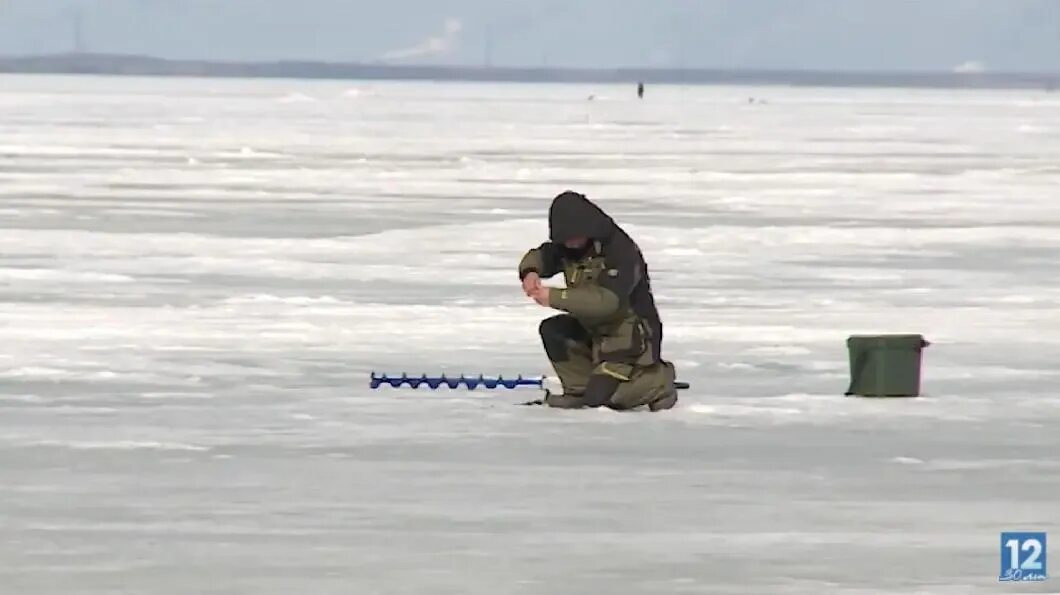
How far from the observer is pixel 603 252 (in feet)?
27.7

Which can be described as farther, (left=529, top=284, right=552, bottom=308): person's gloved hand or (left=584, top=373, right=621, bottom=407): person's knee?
(left=584, top=373, right=621, bottom=407): person's knee

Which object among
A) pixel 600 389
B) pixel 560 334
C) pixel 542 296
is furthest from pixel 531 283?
pixel 600 389

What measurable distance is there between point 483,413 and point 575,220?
87cm

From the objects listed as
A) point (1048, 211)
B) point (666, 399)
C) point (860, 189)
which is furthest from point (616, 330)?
point (860, 189)

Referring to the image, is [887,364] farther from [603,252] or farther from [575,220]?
[575,220]

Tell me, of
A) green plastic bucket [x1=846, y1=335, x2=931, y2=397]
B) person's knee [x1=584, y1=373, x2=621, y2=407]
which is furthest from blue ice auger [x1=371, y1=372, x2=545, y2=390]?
green plastic bucket [x1=846, y1=335, x2=931, y2=397]

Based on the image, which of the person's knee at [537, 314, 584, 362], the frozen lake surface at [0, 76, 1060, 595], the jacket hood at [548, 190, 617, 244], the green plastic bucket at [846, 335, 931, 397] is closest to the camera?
the frozen lake surface at [0, 76, 1060, 595]

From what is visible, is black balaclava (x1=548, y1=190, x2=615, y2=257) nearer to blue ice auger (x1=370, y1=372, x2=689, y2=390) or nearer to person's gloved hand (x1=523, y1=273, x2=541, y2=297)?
person's gloved hand (x1=523, y1=273, x2=541, y2=297)

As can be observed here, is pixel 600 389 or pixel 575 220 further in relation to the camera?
pixel 600 389

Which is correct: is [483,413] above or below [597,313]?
below

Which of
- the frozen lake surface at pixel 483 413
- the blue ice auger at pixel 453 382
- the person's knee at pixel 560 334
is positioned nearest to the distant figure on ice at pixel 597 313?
the person's knee at pixel 560 334

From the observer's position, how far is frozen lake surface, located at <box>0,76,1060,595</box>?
600 centimetres

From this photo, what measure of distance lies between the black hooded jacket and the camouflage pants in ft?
0.43

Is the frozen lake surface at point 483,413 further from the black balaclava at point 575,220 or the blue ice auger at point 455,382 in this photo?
the black balaclava at point 575,220
